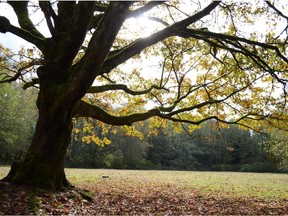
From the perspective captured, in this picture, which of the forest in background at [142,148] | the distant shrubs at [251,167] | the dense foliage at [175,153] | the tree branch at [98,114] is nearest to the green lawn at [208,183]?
the forest in background at [142,148]

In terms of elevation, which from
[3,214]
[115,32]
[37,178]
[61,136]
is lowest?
[3,214]

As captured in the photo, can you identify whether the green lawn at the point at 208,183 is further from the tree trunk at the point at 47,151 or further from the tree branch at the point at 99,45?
the tree branch at the point at 99,45

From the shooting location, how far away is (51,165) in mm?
8891

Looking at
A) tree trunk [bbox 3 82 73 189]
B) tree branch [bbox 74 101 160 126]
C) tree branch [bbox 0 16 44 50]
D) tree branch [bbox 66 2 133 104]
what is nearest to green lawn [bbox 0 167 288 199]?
tree branch [bbox 74 101 160 126]

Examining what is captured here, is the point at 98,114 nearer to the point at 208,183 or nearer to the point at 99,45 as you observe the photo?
the point at 99,45

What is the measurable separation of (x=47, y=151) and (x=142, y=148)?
176 ft

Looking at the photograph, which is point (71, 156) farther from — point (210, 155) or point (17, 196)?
point (17, 196)

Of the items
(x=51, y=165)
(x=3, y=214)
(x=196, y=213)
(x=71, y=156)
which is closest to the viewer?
(x=3, y=214)

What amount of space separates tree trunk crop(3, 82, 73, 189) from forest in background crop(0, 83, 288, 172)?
22.4 metres

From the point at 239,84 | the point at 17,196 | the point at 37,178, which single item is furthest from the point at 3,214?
the point at 239,84

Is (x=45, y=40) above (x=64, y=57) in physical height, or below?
above

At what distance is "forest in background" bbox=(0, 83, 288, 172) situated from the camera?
46.7 m

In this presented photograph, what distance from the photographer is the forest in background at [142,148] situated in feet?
153

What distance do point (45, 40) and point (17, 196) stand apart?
5.30 m
